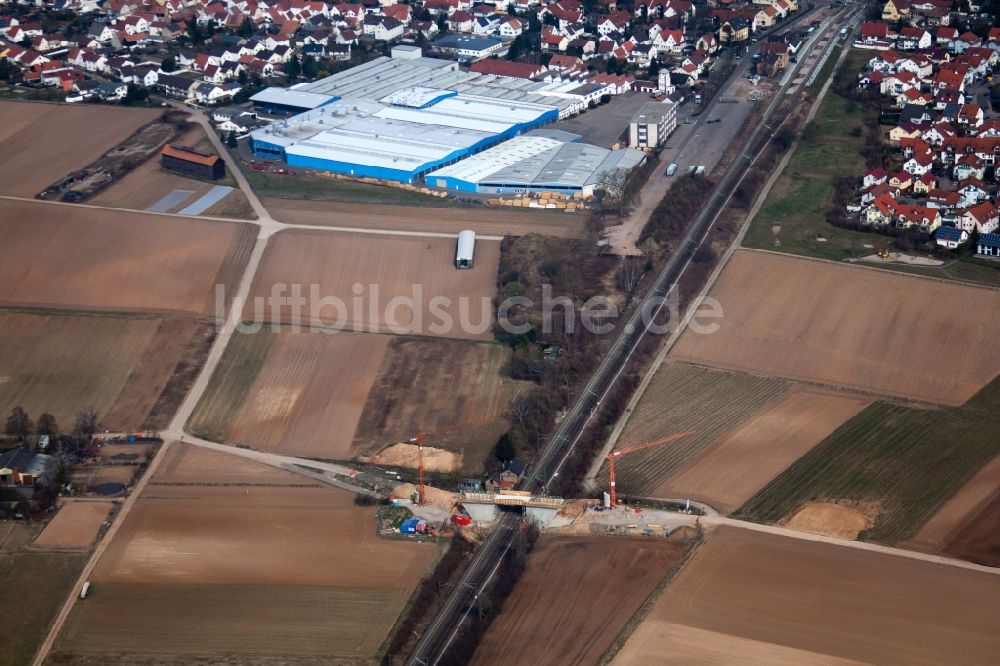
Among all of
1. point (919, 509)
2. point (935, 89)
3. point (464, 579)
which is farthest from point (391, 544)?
point (935, 89)

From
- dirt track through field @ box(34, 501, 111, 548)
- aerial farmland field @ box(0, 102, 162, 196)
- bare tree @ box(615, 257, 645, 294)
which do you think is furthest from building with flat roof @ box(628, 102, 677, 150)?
dirt track through field @ box(34, 501, 111, 548)

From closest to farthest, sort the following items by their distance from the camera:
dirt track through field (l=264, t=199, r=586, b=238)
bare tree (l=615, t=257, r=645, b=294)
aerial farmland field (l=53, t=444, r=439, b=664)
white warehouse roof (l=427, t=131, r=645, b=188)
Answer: aerial farmland field (l=53, t=444, r=439, b=664) < bare tree (l=615, t=257, r=645, b=294) < dirt track through field (l=264, t=199, r=586, b=238) < white warehouse roof (l=427, t=131, r=645, b=188)

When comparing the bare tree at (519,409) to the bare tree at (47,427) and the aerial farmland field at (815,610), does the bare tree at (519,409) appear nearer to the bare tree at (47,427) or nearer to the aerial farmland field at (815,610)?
the aerial farmland field at (815,610)

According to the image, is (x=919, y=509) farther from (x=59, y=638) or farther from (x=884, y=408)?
(x=59, y=638)

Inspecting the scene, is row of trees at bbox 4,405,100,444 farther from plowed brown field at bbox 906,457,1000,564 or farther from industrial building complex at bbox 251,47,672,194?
plowed brown field at bbox 906,457,1000,564

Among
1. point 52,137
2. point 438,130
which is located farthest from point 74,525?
point 52,137

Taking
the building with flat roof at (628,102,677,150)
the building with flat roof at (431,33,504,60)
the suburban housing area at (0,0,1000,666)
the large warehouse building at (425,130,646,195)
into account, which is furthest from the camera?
the building with flat roof at (431,33,504,60)

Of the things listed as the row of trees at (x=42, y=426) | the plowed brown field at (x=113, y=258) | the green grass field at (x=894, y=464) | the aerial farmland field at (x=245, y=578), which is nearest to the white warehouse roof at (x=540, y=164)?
the plowed brown field at (x=113, y=258)
